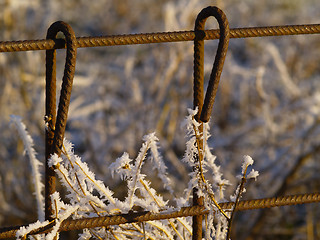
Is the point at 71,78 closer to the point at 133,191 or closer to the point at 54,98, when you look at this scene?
the point at 54,98

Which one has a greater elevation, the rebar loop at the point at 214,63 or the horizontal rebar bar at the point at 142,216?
the rebar loop at the point at 214,63

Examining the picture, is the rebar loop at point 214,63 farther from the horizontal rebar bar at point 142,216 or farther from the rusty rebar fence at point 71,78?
the horizontal rebar bar at point 142,216

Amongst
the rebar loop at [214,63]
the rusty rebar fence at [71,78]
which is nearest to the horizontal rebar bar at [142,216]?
the rusty rebar fence at [71,78]

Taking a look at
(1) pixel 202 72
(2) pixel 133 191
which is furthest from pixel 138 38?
(2) pixel 133 191

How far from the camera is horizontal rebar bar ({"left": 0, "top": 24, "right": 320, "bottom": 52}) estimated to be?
0.76m

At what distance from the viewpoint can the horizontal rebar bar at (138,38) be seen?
30.0 inches

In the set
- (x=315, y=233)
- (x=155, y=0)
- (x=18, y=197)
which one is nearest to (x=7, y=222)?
(x=18, y=197)

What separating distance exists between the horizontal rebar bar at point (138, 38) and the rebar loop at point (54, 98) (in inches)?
0.8

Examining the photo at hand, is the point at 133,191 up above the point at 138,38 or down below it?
below

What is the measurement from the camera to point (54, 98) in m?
0.80

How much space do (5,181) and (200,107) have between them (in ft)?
8.04

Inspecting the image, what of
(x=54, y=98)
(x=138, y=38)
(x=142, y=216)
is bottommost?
(x=142, y=216)

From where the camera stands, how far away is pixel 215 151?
3.44 metres

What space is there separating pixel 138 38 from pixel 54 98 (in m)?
0.17
